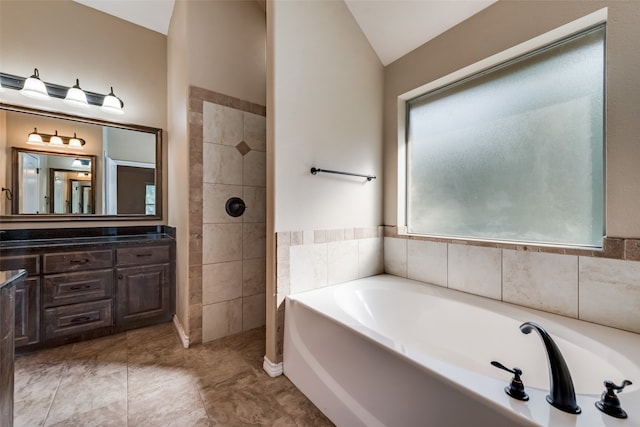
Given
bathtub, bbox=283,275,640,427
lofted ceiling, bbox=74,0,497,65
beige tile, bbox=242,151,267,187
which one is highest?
lofted ceiling, bbox=74,0,497,65

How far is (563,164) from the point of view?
1.49m

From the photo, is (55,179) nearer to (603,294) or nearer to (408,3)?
(408,3)

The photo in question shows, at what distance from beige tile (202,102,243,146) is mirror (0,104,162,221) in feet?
3.20

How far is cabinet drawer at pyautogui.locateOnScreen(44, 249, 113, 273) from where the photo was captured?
200 cm

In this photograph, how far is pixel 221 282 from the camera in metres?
2.22

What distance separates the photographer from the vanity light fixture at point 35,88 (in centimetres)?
214

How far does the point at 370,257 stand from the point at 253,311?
1.16m

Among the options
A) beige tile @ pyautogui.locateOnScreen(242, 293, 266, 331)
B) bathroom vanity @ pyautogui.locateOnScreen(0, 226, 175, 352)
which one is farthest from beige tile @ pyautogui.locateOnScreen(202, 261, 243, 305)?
bathroom vanity @ pyautogui.locateOnScreen(0, 226, 175, 352)

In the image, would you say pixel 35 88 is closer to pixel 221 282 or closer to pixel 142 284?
pixel 142 284

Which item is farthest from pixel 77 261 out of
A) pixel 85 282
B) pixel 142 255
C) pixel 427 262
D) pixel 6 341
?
pixel 427 262

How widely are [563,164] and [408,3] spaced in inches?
57.2

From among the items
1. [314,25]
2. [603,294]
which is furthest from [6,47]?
[603,294]

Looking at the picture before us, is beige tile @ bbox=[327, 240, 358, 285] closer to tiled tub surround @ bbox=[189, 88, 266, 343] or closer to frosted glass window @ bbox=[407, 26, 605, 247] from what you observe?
→ frosted glass window @ bbox=[407, 26, 605, 247]

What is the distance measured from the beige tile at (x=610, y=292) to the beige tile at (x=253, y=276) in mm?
2124
